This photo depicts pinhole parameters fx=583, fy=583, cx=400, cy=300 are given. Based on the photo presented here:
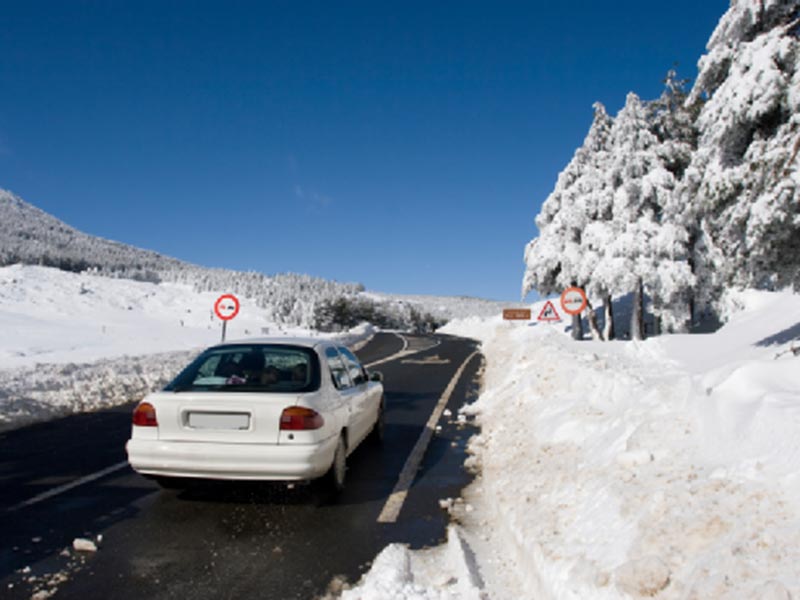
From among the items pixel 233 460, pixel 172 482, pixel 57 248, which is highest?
pixel 57 248

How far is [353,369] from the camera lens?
24.2 ft

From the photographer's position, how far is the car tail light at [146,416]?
5.25 metres

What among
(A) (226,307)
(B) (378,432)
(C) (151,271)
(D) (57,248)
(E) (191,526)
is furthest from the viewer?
(C) (151,271)

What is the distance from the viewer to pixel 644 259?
23.1 m

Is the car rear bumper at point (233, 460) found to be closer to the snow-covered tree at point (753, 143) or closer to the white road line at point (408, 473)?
the white road line at point (408, 473)

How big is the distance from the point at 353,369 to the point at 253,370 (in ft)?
5.60

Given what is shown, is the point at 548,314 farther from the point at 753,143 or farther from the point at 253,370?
the point at 253,370

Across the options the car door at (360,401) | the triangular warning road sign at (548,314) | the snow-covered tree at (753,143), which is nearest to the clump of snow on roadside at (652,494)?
the car door at (360,401)

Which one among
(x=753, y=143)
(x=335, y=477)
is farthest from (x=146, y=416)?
(x=753, y=143)

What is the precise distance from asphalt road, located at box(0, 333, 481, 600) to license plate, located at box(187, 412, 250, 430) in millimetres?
802

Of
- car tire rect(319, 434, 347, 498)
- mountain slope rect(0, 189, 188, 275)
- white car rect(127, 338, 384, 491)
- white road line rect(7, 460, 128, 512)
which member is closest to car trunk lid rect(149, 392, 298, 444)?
white car rect(127, 338, 384, 491)

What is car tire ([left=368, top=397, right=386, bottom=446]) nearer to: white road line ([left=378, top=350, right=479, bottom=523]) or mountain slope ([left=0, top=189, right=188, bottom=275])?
white road line ([left=378, top=350, right=479, bottom=523])

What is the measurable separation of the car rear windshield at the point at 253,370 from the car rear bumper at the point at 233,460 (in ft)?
1.75

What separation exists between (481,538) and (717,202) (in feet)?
29.3
